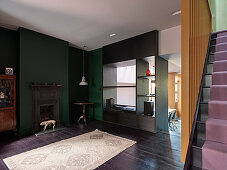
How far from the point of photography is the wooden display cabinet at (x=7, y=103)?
3131mm

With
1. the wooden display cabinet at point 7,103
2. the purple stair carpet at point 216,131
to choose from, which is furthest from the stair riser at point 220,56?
the wooden display cabinet at point 7,103

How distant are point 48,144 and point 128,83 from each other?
3.53 metres

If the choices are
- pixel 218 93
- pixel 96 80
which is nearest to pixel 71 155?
pixel 218 93

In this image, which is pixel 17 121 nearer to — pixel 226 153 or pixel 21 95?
pixel 21 95

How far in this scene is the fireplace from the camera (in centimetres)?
367

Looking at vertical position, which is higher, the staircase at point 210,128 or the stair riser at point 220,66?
the stair riser at point 220,66

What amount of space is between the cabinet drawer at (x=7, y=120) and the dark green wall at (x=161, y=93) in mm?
3836

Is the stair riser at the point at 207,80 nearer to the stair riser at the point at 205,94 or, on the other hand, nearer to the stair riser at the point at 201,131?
the stair riser at the point at 205,94

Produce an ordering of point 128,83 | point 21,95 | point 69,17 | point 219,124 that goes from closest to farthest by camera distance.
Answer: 1. point 219,124
2. point 69,17
3. point 21,95
4. point 128,83

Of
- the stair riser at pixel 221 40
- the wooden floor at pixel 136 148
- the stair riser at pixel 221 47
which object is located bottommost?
the wooden floor at pixel 136 148

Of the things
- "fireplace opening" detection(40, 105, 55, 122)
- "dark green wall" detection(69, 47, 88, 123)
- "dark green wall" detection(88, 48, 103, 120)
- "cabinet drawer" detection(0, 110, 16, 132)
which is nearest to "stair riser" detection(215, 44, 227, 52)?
"dark green wall" detection(88, 48, 103, 120)

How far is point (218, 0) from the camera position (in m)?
4.19

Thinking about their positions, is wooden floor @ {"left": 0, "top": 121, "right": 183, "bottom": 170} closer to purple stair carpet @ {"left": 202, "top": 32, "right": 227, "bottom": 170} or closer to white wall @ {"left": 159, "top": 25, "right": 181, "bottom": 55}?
purple stair carpet @ {"left": 202, "top": 32, "right": 227, "bottom": 170}

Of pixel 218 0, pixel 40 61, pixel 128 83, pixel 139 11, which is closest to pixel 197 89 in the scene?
pixel 139 11
